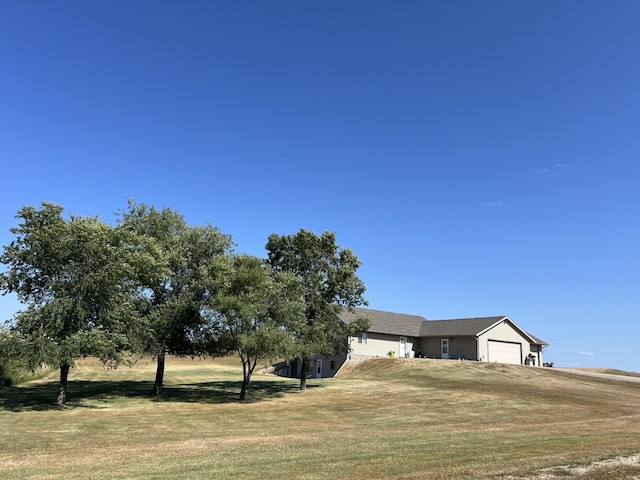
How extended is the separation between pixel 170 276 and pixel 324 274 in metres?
10.1

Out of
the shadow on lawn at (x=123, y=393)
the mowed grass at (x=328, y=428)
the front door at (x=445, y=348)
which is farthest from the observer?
the front door at (x=445, y=348)

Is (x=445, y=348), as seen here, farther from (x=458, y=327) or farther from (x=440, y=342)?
(x=458, y=327)

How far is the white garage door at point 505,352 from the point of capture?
4884 cm

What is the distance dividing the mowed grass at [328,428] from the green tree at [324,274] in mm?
4133

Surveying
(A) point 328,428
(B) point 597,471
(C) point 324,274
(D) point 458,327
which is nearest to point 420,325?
(D) point 458,327

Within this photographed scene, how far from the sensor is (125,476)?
10469 mm

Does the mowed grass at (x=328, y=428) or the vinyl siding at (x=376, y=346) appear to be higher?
the vinyl siding at (x=376, y=346)

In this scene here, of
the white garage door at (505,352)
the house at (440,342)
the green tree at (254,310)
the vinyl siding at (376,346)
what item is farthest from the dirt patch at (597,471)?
the white garage door at (505,352)

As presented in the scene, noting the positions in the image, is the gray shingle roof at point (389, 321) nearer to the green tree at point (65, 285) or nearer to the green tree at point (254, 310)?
the green tree at point (254, 310)

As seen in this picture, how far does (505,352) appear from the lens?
49.9m

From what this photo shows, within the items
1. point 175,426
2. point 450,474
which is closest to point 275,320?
point 175,426

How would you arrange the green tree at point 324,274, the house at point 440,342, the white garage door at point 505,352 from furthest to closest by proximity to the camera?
the white garage door at point 505,352
the house at point 440,342
the green tree at point 324,274

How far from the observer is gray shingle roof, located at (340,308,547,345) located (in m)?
49.3

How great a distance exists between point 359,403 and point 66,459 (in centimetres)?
1699
